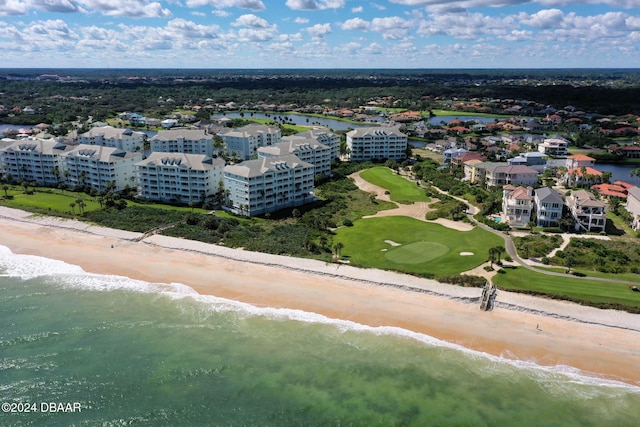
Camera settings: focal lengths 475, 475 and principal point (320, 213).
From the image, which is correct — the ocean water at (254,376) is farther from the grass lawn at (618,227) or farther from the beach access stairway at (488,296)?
the grass lawn at (618,227)

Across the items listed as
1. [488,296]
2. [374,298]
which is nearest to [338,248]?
[374,298]

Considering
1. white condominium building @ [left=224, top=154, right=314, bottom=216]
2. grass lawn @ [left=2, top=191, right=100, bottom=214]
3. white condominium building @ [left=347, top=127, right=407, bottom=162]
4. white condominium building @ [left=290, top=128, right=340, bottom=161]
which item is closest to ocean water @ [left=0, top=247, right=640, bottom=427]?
white condominium building @ [left=224, top=154, right=314, bottom=216]

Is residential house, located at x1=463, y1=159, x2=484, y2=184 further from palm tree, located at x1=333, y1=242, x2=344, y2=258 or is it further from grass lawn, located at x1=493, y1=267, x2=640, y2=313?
palm tree, located at x1=333, y1=242, x2=344, y2=258

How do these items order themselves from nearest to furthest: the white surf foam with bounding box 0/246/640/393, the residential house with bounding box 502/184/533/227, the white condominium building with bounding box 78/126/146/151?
the white surf foam with bounding box 0/246/640/393 → the residential house with bounding box 502/184/533/227 → the white condominium building with bounding box 78/126/146/151

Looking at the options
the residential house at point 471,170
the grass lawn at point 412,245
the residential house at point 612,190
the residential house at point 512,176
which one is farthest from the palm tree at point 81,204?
the residential house at point 612,190

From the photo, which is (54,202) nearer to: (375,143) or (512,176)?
(375,143)

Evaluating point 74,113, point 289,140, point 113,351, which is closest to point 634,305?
point 113,351
